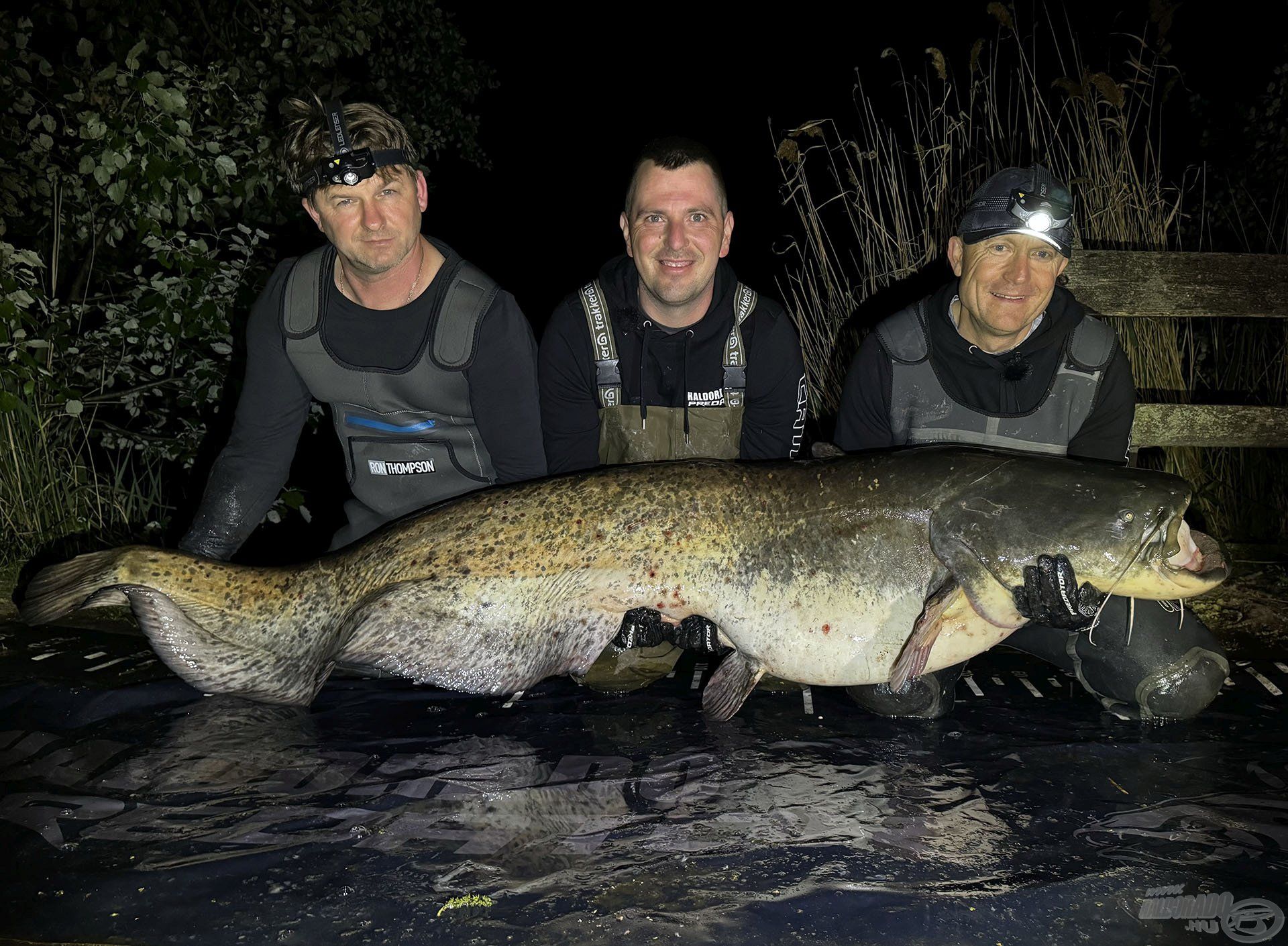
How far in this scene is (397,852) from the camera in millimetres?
2701

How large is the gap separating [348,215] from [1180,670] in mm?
3269

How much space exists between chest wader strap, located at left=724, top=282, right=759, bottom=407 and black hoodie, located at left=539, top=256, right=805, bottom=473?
2 cm

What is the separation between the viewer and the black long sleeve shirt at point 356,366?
4020 millimetres

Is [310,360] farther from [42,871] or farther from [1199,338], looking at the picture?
[1199,338]

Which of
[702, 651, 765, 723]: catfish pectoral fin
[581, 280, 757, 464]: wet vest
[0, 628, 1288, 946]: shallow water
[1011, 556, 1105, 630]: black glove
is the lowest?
[0, 628, 1288, 946]: shallow water

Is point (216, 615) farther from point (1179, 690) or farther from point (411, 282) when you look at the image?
point (1179, 690)

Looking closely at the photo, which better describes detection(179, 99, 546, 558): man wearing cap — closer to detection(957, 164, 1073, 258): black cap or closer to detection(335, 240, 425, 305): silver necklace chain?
detection(335, 240, 425, 305): silver necklace chain

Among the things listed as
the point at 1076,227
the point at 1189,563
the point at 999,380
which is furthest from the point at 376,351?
the point at 1076,227

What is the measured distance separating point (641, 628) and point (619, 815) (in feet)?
2.39

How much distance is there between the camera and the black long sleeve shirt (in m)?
4.02

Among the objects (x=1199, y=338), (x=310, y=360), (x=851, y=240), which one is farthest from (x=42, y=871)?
(x=851, y=240)

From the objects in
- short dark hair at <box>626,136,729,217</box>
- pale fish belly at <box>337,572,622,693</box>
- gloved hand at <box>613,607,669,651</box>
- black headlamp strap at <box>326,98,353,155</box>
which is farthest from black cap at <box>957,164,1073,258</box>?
black headlamp strap at <box>326,98,353,155</box>

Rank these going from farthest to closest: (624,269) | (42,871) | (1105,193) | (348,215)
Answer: (1105,193) < (624,269) < (348,215) < (42,871)

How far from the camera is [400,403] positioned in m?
4.16
